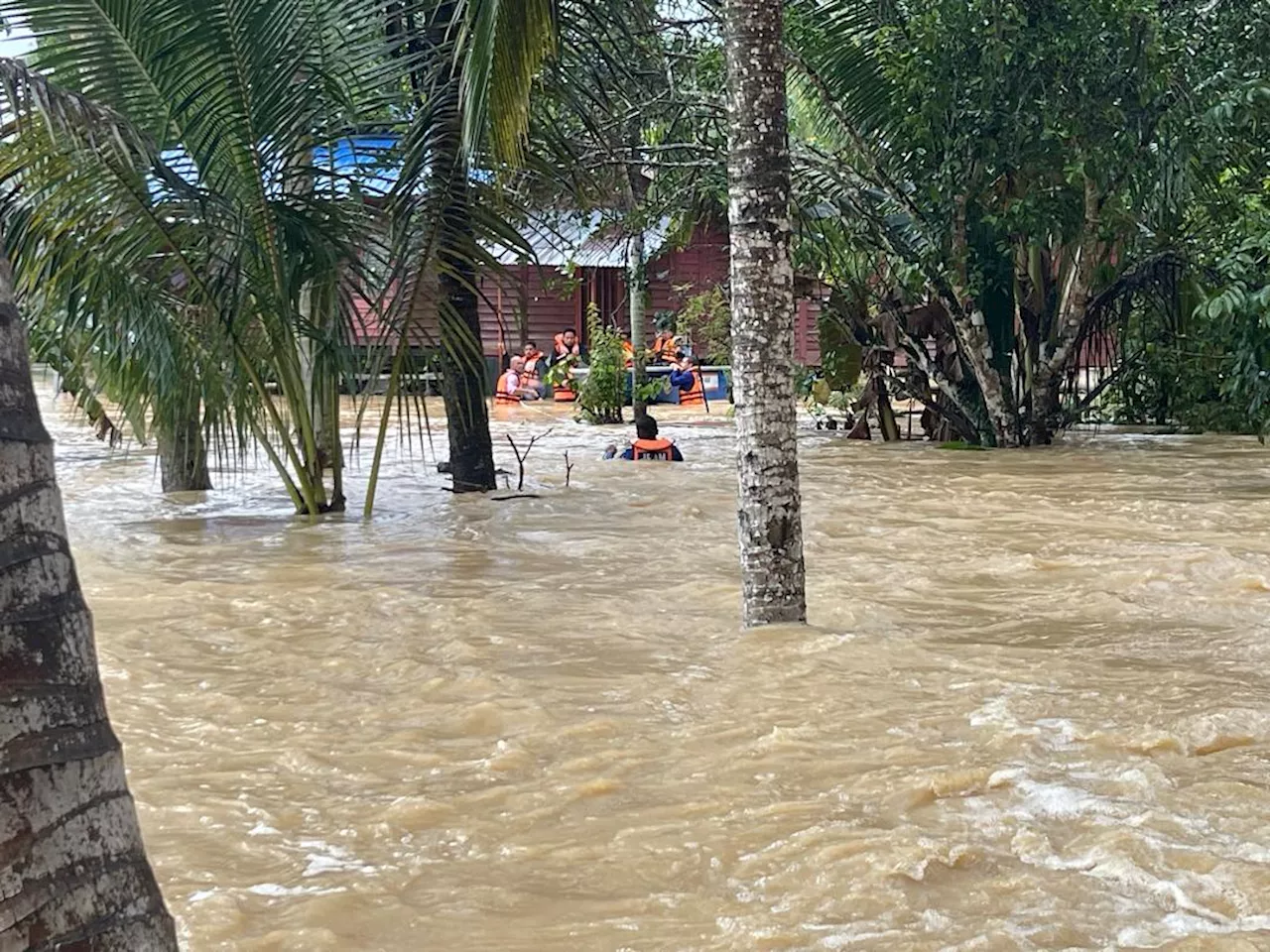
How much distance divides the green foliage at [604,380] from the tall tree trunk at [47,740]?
Answer: 16396mm

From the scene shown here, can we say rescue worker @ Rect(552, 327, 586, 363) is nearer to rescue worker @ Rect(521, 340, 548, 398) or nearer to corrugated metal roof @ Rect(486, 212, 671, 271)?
rescue worker @ Rect(521, 340, 548, 398)

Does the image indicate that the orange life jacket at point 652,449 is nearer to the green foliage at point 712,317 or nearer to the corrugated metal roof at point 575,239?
the corrugated metal roof at point 575,239

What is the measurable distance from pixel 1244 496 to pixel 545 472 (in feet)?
18.0

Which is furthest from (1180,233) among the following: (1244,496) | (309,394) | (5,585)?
(5,585)

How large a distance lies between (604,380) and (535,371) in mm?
6229

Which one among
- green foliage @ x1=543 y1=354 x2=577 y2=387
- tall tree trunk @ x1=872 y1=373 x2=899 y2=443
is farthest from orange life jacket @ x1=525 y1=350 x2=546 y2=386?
tall tree trunk @ x1=872 y1=373 x2=899 y2=443

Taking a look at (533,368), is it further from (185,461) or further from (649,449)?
(185,461)

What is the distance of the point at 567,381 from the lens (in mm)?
21594

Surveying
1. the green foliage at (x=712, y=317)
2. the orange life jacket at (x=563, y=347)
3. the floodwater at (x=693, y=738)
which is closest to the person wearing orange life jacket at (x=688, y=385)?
the orange life jacket at (x=563, y=347)

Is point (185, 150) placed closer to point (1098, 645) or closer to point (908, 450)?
point (1098, 645)

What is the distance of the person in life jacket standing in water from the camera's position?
1280 centimetres

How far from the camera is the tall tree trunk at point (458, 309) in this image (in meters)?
8.06

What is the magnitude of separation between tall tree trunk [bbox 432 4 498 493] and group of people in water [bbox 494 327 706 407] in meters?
11.3

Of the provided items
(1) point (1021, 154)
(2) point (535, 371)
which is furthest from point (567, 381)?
(1) point (1021, 154)
